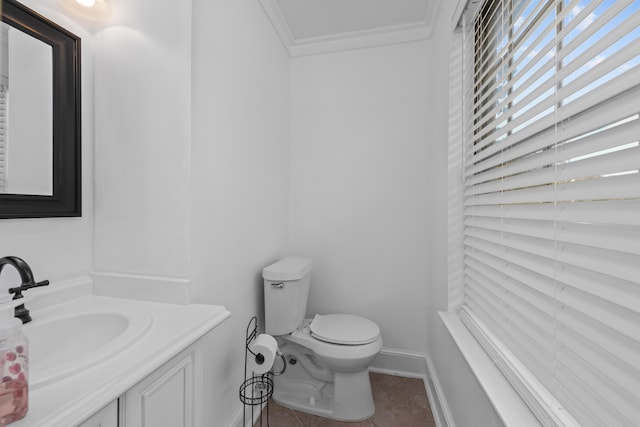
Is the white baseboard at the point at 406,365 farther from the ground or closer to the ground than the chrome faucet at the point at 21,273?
closer to the ground

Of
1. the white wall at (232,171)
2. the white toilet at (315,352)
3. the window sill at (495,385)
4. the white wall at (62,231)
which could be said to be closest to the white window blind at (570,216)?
the window sill at (495,385)

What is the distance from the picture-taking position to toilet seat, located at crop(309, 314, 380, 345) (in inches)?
62.7

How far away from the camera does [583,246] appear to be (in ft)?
2.10

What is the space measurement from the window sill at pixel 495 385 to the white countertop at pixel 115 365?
855mm

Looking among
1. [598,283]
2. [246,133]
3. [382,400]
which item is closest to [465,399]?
[382,400]

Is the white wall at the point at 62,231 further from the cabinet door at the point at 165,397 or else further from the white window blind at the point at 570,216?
the white window blind at the point at 570,216

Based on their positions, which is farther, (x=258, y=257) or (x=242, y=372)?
(x=258, y=257)

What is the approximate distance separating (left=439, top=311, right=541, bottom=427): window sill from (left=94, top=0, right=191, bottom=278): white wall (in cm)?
109

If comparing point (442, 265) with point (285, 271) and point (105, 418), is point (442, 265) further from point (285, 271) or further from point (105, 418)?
point (105, 418)

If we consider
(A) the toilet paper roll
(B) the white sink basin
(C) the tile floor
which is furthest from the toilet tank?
(B) the white sink basin

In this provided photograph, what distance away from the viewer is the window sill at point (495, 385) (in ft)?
2.43

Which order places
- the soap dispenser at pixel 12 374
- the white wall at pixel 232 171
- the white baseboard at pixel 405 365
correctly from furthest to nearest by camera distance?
the white baseboard at pixel 405 365 < the white wall at pixel 232 171 < the soap dispenser at pixel 12 374

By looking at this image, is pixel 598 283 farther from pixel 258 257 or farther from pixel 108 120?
pixel 108 120

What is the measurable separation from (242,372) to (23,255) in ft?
3.47
